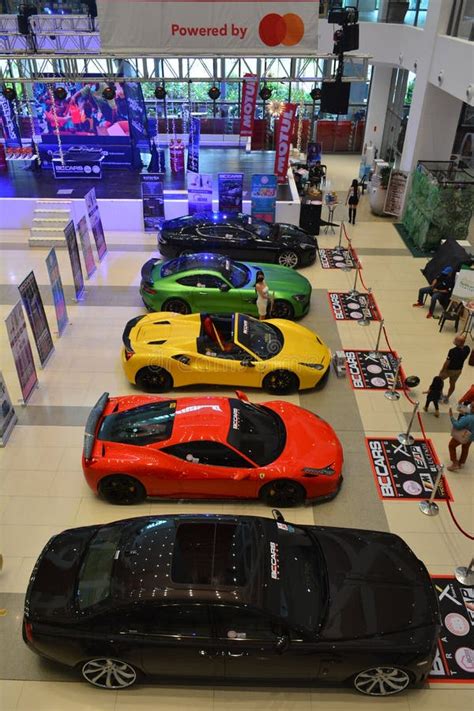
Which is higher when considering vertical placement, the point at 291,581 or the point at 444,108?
the point at 444,108

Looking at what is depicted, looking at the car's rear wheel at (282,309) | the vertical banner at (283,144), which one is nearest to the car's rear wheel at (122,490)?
the car's rear wheel at (282,309)

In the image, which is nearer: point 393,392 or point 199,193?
point 393,392

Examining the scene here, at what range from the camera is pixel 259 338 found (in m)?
8.61

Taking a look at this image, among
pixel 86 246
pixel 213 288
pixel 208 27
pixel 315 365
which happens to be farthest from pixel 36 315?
pixel 208 27

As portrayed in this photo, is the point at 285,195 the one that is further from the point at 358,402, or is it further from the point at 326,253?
the point at 358,402

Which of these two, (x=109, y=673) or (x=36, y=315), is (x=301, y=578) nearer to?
(x=109, y=673)

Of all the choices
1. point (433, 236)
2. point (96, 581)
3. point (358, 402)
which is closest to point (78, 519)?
point (96, 581)

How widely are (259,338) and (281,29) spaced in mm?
6540

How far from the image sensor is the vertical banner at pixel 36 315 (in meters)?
8.37

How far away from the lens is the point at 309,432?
6.95 metres

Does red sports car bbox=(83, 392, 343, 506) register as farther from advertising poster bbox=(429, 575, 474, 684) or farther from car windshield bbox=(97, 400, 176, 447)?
advertising poster bbox=(429, 575, 474, 684)

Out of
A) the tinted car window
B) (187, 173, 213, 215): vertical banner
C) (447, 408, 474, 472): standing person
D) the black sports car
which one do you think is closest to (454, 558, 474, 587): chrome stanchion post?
(447, 408, 474, 472): standing person

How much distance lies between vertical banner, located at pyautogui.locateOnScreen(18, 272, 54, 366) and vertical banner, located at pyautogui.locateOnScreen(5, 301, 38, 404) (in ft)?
1.10

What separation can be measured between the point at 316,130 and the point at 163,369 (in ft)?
64.2
